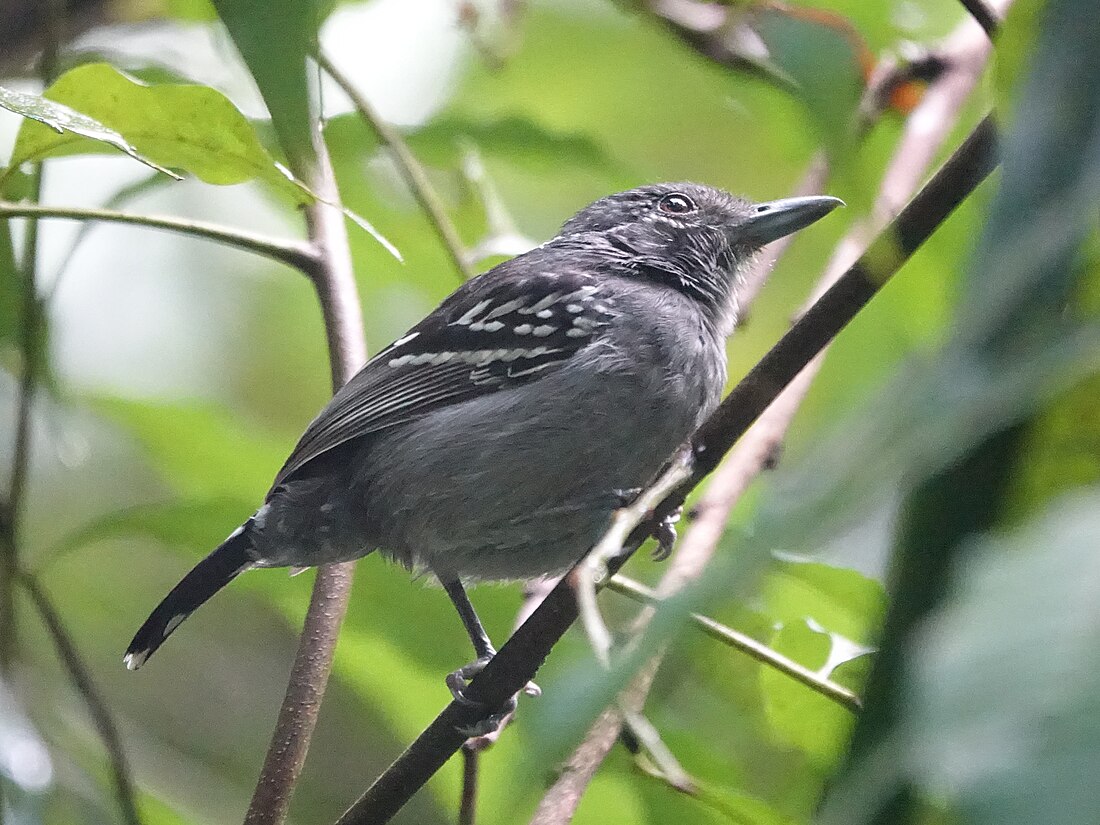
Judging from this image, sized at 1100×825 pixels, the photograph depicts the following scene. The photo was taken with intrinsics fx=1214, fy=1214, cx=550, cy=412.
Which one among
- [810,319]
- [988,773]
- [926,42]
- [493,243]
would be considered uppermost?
[926,42]

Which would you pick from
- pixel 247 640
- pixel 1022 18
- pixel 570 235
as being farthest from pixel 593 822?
pixel 247 640

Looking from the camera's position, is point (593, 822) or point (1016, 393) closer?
point (1016, 393)

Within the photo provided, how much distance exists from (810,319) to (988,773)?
1293 millimetres

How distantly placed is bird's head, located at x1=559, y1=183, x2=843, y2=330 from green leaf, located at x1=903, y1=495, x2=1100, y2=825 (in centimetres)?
308

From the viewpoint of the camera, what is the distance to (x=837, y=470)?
784 millimetres

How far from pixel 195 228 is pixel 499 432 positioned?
119 cm

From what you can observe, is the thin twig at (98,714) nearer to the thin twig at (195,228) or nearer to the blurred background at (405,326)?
the blurred background at (405,326)

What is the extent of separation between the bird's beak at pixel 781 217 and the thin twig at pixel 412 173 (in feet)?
3.32

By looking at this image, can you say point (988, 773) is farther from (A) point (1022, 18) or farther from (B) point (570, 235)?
(B) point (570, 235)

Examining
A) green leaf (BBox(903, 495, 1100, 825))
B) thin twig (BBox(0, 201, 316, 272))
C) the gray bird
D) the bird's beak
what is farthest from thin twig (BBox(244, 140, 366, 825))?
green leaf (BBox(903, 495, 1100, 825))

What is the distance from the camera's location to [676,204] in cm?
454

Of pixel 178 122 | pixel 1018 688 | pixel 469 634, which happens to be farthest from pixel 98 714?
pixel 1018 688

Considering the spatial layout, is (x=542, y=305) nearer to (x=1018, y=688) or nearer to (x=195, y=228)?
(x=195, y=228)

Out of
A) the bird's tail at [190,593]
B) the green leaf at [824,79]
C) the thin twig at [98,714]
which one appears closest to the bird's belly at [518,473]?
the bird's tail at [190,593]
